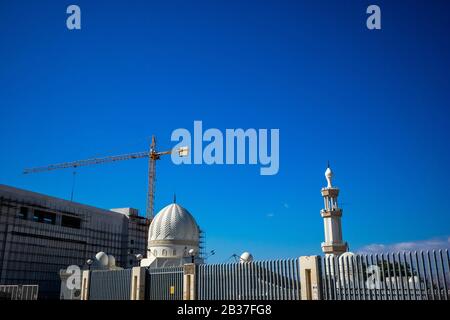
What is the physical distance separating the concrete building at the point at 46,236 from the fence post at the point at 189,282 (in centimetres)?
3012

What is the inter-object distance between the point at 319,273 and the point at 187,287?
791 cm

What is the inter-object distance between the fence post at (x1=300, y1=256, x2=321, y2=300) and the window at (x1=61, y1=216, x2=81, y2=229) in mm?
43284

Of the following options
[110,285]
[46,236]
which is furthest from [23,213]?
[110,285]

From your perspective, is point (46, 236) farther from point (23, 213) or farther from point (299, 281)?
point (299, 281)

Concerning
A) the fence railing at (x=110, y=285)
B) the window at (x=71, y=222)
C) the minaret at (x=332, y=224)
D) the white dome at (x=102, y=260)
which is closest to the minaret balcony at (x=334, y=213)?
the minaret at (x=332, y=224)

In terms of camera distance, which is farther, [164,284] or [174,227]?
[174,227]

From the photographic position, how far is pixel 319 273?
15.5 m

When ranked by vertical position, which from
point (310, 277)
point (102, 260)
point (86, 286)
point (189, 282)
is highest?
point (102, 260)

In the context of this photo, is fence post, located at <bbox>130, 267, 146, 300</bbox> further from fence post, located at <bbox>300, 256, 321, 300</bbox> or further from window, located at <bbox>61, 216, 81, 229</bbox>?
window, located at <bbox>61, 216, 81, 229</bbox>

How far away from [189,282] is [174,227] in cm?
2063

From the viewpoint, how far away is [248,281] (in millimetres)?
17938

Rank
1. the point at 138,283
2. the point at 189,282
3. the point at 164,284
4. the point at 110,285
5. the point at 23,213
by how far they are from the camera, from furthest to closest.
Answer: the point at 23,213 → the point at 110,285 → the point at 138,283 → the point at 164,284 → the point at 189,282
